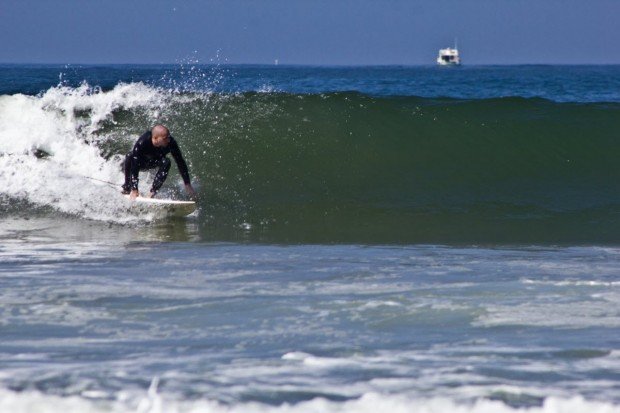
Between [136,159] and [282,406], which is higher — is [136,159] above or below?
above

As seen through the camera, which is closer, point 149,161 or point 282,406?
point 282,406

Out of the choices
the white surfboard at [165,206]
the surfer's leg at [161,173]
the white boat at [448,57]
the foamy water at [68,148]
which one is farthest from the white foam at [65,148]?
the white boat at [448,57]

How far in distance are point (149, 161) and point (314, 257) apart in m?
3.11

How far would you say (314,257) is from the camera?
8.30 metres

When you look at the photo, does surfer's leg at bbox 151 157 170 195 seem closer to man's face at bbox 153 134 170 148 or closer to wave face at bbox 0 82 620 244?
man's face at bbox 153 134 170 148

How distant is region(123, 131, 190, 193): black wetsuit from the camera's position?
410 inches

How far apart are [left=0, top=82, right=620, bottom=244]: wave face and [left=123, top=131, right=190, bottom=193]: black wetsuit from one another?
0.53 meters

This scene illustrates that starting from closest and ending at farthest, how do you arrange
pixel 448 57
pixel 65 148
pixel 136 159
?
pixel 136 159 → pixel 65 148 → pixel 448 57

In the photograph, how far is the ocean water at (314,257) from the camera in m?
4.59

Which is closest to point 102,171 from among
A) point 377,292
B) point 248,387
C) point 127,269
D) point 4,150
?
point 4,150

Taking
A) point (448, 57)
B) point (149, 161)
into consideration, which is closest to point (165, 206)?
point (149, 161)

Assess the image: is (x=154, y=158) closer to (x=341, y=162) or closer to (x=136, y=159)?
(x=136, y=159)

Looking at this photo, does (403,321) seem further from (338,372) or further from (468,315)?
(338,372)

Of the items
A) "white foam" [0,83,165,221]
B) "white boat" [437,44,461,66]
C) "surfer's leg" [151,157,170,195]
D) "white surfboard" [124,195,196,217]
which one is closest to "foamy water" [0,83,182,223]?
"white foam" [0,83,165,221]
